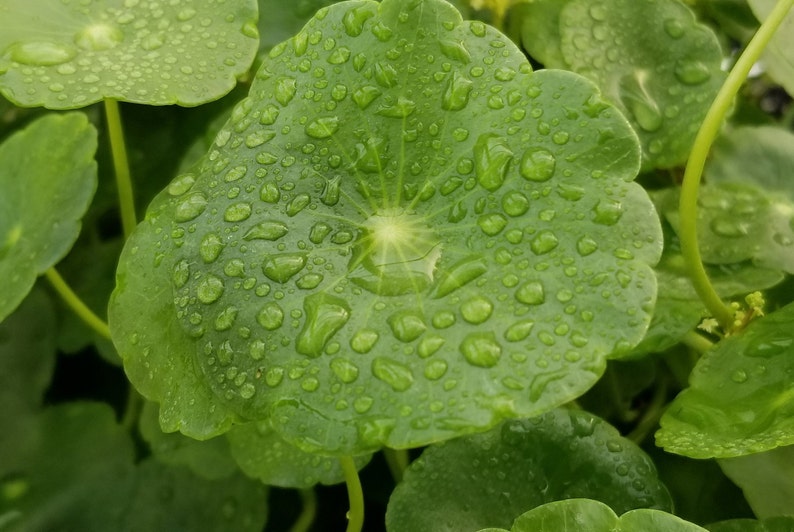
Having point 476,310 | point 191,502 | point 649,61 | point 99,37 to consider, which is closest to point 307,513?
point 191,502

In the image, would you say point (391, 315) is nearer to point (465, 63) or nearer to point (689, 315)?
point (465, 63)

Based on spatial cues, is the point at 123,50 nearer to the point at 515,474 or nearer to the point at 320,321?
the point at 320,321

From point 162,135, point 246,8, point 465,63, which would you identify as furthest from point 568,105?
point 162,135

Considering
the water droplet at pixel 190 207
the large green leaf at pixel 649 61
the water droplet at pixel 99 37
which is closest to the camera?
the water droplet at pixel 190 207

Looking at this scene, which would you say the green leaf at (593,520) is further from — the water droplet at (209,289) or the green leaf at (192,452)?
the green leaf at (192,452)

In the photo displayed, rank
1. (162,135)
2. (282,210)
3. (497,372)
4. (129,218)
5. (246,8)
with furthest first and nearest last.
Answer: (162,135), (129,218), (246,8), (282,210), (497,372)

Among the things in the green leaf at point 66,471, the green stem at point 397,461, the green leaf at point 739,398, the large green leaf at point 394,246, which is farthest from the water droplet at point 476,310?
the green leaf at point 66,471
